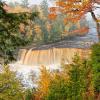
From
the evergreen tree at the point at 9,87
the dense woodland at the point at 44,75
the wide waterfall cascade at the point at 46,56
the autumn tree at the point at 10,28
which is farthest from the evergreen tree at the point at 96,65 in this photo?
the wide waterfall cascade at the point at 46,56

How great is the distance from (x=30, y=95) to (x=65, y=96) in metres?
1.37

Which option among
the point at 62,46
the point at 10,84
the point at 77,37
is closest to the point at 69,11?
the point at 10,84

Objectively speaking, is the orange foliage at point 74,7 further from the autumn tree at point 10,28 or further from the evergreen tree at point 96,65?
the autumn tree at point 10,28

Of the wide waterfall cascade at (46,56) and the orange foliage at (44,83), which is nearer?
the orange foliage at (44,83)

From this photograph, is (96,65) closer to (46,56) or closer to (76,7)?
(76,7)

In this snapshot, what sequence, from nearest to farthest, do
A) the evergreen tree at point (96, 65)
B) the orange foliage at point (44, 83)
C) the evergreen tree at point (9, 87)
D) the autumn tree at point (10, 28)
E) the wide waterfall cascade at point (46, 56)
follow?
the autumn tree at point (10, 28) < the orange foliage at point (44, 83) < the evergreen tree at point (9, 87) < the evergreen tree at point (96, 65) < the wide waterfall cascade at point (46, 56)

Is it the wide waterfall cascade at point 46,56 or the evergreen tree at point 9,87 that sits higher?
the evergreen tree at point 9,87

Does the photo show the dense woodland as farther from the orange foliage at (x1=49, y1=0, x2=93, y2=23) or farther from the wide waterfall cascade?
the wide waterfall cascade

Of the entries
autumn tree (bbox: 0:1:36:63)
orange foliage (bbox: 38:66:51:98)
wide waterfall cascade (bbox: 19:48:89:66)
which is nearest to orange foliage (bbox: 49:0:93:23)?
orange foliage (bbox: 38:66:51:98)

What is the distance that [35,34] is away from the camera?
50031mm

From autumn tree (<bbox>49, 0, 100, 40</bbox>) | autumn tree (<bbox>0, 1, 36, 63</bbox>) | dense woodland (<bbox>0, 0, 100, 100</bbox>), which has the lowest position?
autumn tree (<bbox>49, 0, 100, 40</bbox>)

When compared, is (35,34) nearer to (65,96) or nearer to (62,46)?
(62,46)

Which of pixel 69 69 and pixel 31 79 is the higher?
pixel 69 69

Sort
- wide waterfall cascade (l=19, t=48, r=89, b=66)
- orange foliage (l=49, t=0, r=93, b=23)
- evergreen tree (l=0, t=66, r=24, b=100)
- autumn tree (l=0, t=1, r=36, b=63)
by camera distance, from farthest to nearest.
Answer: wide waterfall cascade (l=19, t=48, r=89, b=66) → orange foliage (l=49, t=0, r=93, b=23) → evergreen tree (l=0, t=66, r=24, b=100) → autumn tree (l=0, t=1, r=36, b=63)
